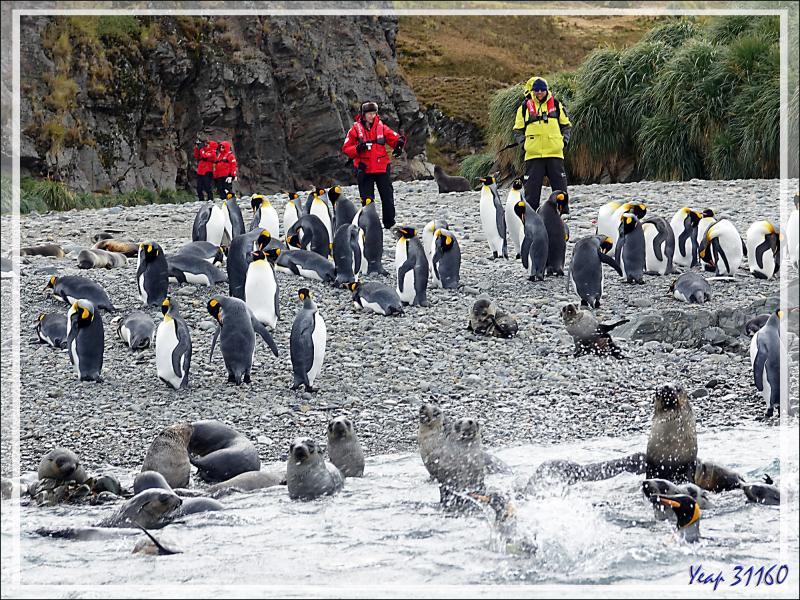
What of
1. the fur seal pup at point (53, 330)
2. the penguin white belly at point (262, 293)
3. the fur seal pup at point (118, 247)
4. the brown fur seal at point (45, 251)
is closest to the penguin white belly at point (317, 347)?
the penguin white belly at point (262, 293)

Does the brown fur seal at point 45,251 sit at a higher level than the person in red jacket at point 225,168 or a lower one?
lower

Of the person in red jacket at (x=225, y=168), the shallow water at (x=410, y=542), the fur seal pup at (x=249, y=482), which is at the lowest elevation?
the shallow water at (x=410, y=542)

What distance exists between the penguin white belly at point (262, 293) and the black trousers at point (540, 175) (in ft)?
9.32

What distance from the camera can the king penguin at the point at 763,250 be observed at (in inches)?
261

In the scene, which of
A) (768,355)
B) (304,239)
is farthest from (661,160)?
(768,355)

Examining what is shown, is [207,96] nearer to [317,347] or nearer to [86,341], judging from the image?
[86,341]

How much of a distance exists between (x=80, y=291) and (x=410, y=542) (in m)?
3.63

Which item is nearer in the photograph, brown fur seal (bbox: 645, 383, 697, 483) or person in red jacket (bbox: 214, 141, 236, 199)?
brown fur seal (bbox: 645, 383, 697, 483)

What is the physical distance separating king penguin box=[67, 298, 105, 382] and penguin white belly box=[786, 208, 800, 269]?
3.47 metres

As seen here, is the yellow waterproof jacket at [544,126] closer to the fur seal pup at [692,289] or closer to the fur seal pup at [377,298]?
the fur seal pup at [692,289]

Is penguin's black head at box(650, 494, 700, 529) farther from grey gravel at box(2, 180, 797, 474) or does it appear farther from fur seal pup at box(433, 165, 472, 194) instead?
fur seal pup at box(433, 165, 472, 194)

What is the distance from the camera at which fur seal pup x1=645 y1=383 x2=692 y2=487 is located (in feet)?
11.5

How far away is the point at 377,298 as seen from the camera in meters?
6.15

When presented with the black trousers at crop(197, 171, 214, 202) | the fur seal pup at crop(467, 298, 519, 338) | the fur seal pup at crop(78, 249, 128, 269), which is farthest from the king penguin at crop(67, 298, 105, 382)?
the black trousers at crop(197, 171, 214, 202)
